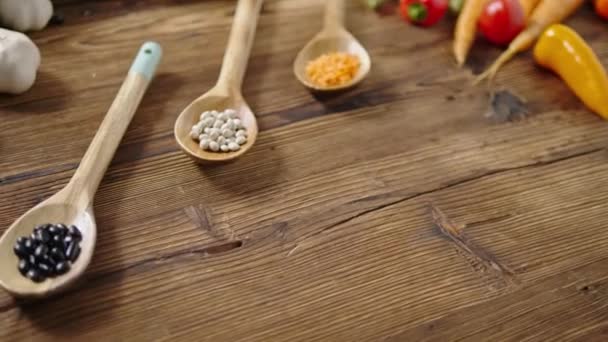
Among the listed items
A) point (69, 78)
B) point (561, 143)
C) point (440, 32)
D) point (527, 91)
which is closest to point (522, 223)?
point (561, 143)

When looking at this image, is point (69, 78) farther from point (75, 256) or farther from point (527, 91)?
point (527, 91)

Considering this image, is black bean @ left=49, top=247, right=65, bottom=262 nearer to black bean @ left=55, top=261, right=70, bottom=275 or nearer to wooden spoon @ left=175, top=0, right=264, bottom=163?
black bean @ left=55, top=261, right=70, bottom=275

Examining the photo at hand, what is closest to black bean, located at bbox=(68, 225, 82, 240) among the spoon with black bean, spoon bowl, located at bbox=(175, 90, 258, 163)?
the spoon with black bean

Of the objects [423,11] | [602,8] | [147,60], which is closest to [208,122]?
[147,60]

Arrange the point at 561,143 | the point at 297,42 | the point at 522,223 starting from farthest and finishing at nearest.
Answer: the point at 297,42 < the point at 561,143 < the point at 522,223

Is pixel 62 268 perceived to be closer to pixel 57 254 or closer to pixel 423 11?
pixel 57 254

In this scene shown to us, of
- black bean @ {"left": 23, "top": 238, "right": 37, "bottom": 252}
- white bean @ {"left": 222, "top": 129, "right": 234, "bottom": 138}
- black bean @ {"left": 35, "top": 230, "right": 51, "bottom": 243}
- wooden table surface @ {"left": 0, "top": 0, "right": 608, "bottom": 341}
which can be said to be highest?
white bean @ {"left": 222, "top": 129, "right": 234, "bottom": 138}
